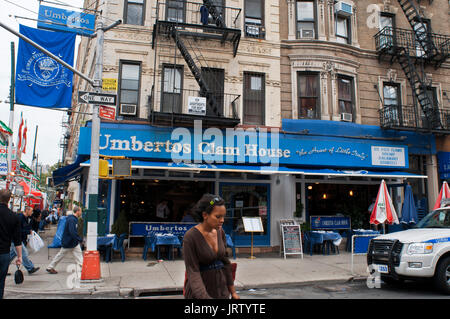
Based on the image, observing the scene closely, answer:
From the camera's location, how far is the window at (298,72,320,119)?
53.4 ft

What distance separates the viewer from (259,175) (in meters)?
15.0

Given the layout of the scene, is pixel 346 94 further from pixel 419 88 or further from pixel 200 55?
pixel 200 55

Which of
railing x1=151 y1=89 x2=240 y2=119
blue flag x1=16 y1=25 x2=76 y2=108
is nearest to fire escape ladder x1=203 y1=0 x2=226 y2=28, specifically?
railing x1=151 y1=89 x2=240 y2=119

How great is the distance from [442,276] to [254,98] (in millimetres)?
10093

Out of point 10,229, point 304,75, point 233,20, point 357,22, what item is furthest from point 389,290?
point 357,22

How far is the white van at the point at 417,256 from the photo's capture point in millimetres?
7727

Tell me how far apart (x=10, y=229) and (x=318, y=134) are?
12595 mm

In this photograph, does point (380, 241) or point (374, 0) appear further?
point (374, 0)

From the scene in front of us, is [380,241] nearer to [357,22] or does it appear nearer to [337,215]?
[337,215]

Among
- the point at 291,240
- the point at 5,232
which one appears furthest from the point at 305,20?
the point at 5,232

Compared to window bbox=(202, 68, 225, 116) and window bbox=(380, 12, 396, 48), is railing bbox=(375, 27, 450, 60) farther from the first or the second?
window bbox=(202, 68, 225, 116)

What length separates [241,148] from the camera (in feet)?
47.7

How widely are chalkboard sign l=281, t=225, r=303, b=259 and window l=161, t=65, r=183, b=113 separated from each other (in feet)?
20.5

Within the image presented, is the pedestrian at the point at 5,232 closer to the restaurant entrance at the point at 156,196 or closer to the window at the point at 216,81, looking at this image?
the restaurant entrance at the point at 156,196
